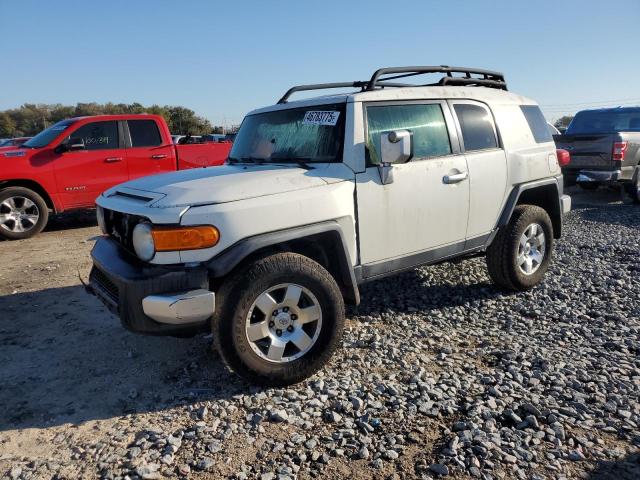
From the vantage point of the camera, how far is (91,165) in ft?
26.8

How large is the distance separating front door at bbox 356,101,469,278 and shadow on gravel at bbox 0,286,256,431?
142 centimetres

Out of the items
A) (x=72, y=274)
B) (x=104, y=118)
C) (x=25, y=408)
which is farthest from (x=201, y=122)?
(x=25, y=408)

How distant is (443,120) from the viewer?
4062 millimetres

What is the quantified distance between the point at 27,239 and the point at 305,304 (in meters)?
6.45

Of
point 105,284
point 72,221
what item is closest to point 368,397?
point 105,284

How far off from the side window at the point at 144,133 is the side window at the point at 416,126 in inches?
241

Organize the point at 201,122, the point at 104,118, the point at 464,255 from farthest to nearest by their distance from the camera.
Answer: the point at 201,122 < the point at 104,118 < the point at 464,255

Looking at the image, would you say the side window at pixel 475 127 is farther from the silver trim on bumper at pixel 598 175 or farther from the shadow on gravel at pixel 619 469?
the silver trim on bumper at pixel 598 175

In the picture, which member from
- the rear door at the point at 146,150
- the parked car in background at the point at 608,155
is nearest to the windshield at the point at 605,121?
the parked car in background at the point at 608,155

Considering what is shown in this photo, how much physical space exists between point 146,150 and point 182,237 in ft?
21.2

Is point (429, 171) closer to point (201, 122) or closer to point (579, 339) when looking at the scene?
point (579, 339)

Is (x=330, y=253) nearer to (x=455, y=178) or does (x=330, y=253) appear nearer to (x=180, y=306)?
(x=180, y=306)

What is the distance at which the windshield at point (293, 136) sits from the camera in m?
3.58

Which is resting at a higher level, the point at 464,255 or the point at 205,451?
the point at 464,255
